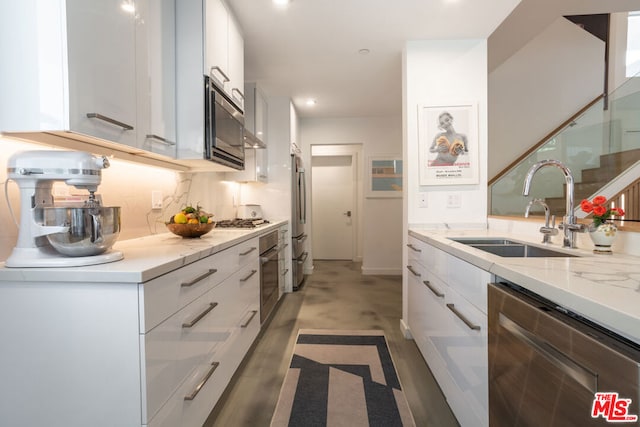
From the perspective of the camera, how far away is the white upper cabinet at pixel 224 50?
1.75m

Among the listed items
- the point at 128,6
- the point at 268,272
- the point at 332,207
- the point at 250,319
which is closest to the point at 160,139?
the point at 128,6

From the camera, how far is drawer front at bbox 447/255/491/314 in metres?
1.16

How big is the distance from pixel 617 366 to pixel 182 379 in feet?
4.25

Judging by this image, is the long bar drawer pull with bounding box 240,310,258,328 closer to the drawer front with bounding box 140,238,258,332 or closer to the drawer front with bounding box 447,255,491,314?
the drawer front with bounding box 140,238,258,332

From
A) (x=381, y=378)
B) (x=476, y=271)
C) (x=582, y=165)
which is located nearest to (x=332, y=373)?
(x=381, y=378)

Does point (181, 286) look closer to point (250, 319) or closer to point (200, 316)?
point (200, 316)

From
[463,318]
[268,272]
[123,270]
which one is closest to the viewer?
[123,270]

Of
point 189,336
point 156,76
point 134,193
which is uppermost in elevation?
point 156,76

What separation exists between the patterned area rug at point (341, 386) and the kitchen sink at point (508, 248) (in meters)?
0.98

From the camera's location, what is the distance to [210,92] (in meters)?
→ 1.75

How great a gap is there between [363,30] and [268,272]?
6.92 feet

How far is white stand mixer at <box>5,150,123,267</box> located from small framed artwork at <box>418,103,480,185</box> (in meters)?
2.21

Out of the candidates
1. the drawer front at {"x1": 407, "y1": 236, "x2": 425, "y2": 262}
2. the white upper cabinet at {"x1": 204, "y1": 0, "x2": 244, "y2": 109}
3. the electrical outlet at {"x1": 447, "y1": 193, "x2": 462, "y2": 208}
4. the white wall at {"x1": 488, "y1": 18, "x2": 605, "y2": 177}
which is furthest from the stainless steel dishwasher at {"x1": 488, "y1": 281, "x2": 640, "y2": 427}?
the white wall at {"x1": 488, "y1": 18, "x2": 605, "y2": 177}

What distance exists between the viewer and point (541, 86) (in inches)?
161
